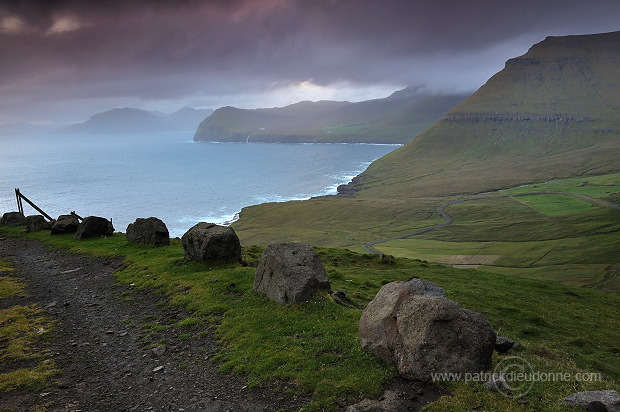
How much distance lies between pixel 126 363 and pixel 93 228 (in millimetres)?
38755

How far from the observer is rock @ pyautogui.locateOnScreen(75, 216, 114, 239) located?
178 ft

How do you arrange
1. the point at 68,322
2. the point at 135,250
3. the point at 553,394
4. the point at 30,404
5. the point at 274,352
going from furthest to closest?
1. the point at 135,250
2. the point at 68,322
3. the point at 274,352
4. the point at 30,404
5. the point at 553,394

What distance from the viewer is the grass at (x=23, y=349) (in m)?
19.5

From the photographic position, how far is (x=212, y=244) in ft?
120

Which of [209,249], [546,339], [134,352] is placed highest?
[209,249]

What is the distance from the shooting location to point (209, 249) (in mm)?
36312

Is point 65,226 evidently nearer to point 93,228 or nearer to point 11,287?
point 93,228

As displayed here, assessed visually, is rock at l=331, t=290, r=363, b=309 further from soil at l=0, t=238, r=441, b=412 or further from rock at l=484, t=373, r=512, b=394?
rock at l=484, t=373, r=512, b=394

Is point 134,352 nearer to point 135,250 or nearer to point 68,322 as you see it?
point 68,322

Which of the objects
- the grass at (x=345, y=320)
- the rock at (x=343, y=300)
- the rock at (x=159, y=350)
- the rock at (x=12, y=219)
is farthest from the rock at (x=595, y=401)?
the rock at (x=12, y=219)

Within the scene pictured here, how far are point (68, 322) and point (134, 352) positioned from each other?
26.2 feet

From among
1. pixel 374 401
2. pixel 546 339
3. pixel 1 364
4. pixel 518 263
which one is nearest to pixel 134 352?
pixel 1 364

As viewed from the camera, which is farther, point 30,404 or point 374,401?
point 30,404

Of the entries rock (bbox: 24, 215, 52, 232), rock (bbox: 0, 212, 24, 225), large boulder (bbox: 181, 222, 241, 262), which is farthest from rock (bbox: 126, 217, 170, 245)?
rock (bbox: 0, 212, 24, 225)
